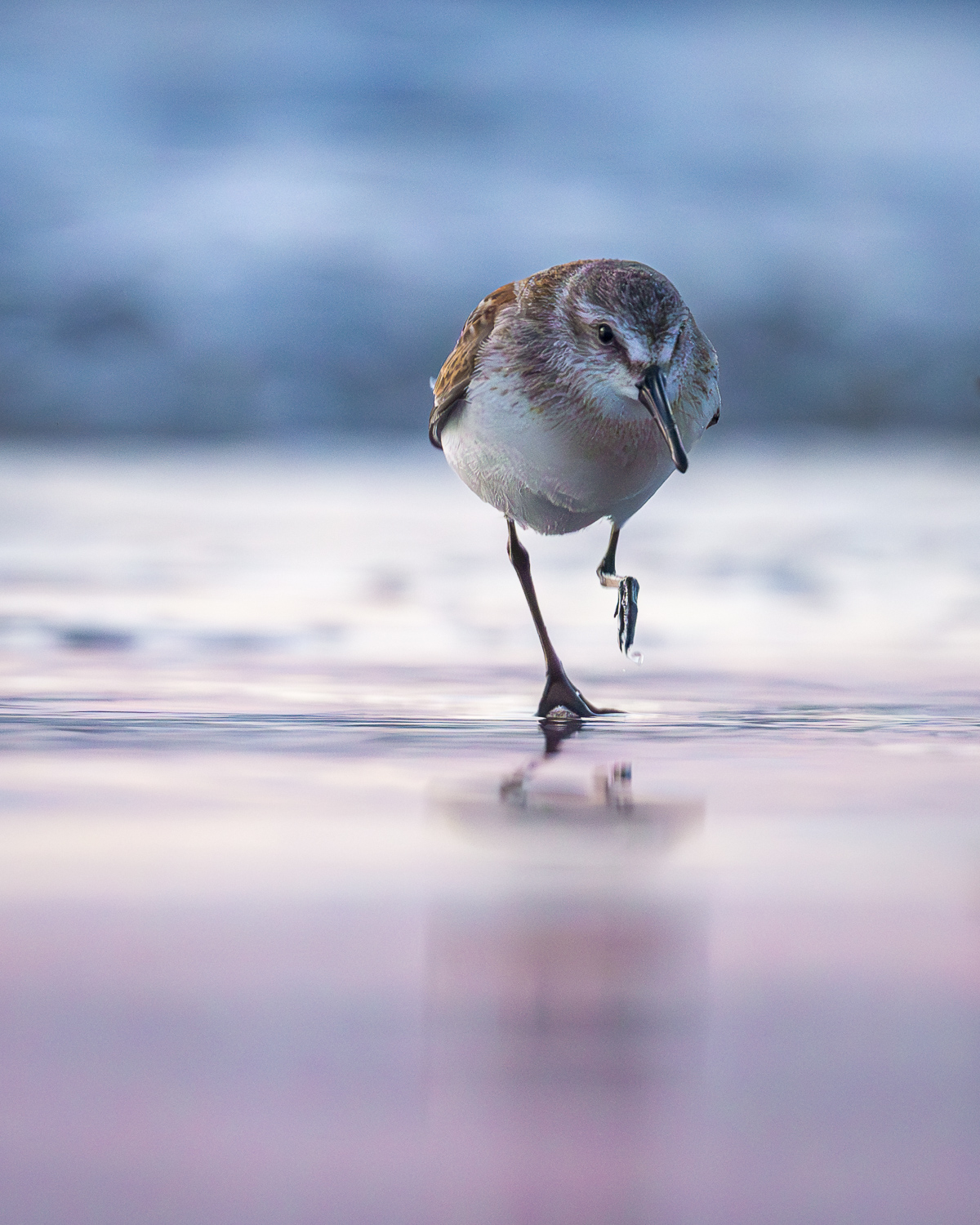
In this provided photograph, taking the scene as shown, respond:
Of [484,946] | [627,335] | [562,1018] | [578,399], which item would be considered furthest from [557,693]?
[562,1018]

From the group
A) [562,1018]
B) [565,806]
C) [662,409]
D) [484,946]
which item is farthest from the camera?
[662,409]

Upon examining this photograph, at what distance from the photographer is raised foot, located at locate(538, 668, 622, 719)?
500cm

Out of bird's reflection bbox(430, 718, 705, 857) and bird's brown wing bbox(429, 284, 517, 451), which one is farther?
bird's brown wing bbox(429, 284, 517, 451)

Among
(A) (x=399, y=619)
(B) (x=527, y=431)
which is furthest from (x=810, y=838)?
(A) (x=399, y=619)

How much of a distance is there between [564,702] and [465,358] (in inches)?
51.3

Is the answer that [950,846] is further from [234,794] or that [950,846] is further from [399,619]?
[399,619]

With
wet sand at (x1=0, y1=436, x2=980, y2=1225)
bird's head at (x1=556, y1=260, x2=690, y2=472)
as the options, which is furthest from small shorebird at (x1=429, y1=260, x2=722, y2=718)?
wet sand at (x1=0, y1=436, x2=980, y2=1225)

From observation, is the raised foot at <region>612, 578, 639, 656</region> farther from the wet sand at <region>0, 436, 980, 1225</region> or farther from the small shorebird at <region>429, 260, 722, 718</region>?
the wet sand at <region>0, 436, 980, 1225</region>

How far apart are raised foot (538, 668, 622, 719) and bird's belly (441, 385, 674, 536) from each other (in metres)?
0.61

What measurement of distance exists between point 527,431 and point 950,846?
2.68 metres

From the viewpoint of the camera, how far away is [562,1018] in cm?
183

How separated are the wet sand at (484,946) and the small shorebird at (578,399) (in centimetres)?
64

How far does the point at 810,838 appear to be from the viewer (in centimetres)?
283

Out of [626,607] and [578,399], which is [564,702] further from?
[578,399]
